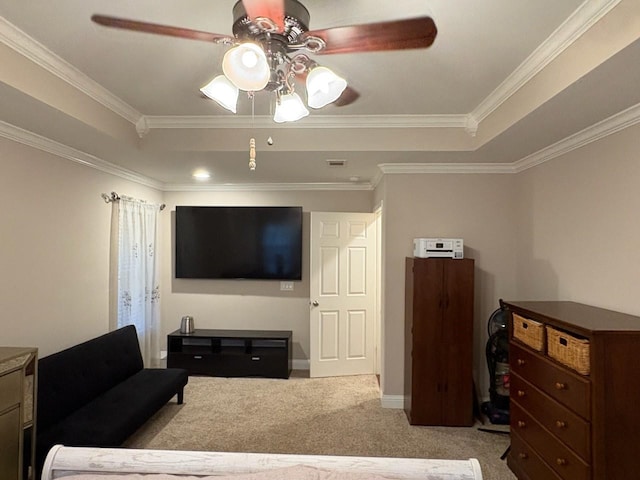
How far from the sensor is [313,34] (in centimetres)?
142

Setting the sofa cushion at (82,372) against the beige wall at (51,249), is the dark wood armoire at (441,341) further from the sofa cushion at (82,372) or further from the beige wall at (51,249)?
the beige wall at (51,249)

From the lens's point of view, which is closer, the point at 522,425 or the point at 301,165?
the point at 522,425

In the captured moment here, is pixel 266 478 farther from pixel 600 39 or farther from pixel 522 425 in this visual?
pixel 600 39

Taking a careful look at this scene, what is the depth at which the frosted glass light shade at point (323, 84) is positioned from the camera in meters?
1.59

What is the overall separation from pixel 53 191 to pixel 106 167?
0.75 metres

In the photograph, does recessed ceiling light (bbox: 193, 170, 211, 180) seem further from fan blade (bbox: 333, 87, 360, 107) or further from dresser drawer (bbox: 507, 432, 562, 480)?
dresser drawer (bbox: 507, 432, 562, 480)

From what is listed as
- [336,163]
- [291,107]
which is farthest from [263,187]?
[291,107]

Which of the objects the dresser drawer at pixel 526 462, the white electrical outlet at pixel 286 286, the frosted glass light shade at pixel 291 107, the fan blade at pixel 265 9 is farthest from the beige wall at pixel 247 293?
the fan blade at pixel 265 9

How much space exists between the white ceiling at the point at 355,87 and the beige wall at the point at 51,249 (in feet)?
0.73

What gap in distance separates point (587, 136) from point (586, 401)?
174 cm

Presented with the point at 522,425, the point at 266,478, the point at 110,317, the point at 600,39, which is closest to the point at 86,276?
the point at 110,317

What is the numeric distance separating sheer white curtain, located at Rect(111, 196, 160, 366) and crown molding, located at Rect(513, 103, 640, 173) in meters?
3.99

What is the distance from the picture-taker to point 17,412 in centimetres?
212

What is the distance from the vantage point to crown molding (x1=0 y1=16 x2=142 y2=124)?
1911 millimetres
